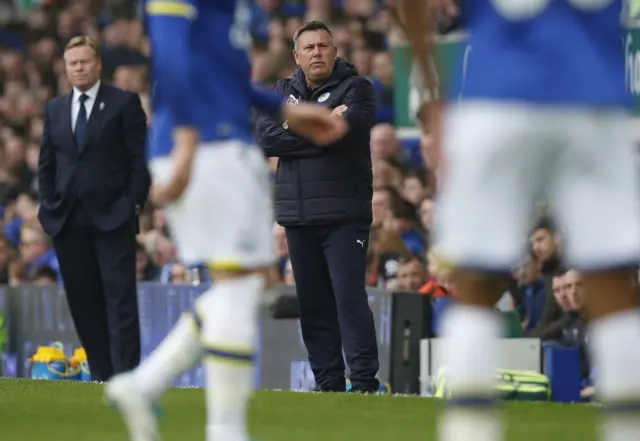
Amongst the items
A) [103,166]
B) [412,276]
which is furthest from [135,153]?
[412,276]

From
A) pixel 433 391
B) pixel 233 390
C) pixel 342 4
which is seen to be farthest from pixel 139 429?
pixel 342 4

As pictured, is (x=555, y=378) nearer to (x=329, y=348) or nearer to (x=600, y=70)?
(x=329, y=348)

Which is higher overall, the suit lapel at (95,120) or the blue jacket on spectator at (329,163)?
the suit lapel at (95,120)

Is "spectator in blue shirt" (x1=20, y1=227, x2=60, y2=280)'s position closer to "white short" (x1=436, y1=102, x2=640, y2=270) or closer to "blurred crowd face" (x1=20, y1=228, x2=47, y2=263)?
"blurred crowd face" (x1=20, y1=228, x2=47, y2=263)

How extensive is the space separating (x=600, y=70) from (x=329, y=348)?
5.25 meters

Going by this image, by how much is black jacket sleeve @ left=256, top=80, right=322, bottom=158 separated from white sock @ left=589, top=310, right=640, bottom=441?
16.8 feet

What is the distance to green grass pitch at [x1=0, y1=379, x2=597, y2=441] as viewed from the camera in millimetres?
6992

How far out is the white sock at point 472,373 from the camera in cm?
422

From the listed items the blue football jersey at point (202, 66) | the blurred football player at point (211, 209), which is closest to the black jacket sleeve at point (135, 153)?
the blue football jersey at point (202, 66)

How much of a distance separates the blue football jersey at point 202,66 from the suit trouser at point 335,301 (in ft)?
10.2

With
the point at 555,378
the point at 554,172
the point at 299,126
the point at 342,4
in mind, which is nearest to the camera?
the point at 554,172

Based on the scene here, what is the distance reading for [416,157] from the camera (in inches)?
566

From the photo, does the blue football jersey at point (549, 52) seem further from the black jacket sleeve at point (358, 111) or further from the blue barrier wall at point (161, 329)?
the blue barrier wall at point (161, 329)

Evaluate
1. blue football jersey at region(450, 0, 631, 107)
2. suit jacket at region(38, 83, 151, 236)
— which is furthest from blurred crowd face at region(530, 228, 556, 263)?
blue football jersey at region(450, 0, 631, 107)
